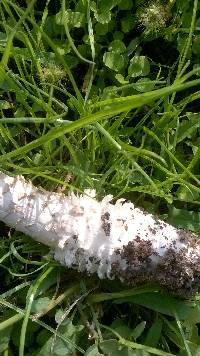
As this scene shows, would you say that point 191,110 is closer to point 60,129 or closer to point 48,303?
point 60,129

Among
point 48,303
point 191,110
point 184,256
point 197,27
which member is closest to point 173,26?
point 197,27

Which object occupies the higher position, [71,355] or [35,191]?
[35,191]

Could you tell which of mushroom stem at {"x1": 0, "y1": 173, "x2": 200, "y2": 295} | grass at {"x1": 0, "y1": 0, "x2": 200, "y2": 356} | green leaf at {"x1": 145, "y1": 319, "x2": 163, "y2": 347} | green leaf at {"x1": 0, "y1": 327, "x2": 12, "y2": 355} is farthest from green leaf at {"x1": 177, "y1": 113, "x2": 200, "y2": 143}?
green leaf at {"x1": 0, "y1": 327, "x2": 12, "y2": 355}

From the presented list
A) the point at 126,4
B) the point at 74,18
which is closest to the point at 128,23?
the point at 126,4

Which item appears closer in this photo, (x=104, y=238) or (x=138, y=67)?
(x=104, y=238)

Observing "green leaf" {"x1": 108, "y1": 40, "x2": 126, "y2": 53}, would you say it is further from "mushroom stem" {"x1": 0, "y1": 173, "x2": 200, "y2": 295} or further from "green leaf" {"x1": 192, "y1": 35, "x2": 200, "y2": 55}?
Answer: "mushroom stem" {"x1": 0, "y1": 173, "x2": 200, "y2": 295}

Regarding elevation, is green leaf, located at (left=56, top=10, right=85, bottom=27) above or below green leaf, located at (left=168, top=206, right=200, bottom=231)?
above

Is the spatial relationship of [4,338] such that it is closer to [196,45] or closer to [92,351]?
[92,351]
